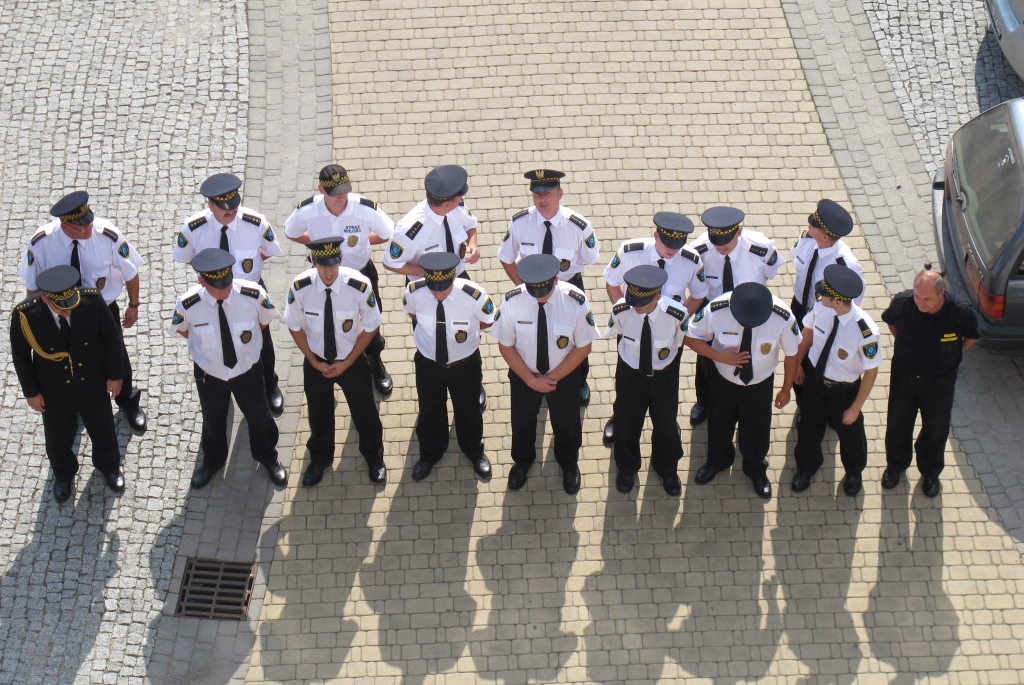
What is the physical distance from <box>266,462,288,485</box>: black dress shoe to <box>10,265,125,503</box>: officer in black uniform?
3.72 feet

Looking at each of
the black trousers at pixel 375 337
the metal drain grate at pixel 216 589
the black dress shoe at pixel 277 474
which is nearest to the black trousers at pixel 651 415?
the black trousers at pixel 375 337

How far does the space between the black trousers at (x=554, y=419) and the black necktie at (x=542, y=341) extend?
0.60 ft

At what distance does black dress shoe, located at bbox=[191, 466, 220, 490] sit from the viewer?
8.59 m

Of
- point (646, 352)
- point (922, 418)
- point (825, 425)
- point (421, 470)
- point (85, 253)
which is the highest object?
point (85, 253)

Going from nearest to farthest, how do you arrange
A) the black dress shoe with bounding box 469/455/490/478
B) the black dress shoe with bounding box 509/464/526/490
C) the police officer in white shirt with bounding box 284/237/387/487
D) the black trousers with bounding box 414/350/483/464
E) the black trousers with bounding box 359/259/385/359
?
1. the police officer in white shirt with bounding box 284/237/387/487
2. the black trousers with bounding box 414/350/483/464
3. the black dress shoe with bounding box 509/464/526/490
4. the black dress shoe with bounding box 469/455/490/478
5. the black trousers with bounding box 359/259/385/359

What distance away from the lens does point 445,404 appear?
848cm

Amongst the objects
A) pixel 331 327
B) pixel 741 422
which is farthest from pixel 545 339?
pixel 741 422

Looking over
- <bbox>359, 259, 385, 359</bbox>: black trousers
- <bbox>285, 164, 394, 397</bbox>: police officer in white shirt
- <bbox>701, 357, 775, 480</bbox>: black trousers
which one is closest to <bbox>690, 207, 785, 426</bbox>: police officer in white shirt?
<bbox>701, 357, 775, 480</bbox>: black trousers

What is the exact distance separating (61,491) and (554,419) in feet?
11.7

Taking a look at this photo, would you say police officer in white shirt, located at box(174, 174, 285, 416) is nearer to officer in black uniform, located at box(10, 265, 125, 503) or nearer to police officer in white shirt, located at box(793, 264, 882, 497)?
officer in black uniform, located at box(10, 265, 125, 503)

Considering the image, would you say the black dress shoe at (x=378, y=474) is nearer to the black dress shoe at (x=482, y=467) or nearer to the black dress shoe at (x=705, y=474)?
the black dress shoe at (x=482, y=467)

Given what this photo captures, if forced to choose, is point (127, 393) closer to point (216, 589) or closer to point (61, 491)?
point (61, 491)

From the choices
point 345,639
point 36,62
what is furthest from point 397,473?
point 36,62

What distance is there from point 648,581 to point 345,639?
2085 mm
